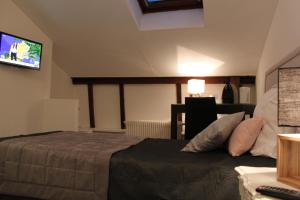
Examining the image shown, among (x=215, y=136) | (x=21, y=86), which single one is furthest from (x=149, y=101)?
(x=215, y=136)

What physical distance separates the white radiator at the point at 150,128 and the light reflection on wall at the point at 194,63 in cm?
96

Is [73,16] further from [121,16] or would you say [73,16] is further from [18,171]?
[18,171]

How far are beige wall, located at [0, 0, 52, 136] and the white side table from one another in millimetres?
3339

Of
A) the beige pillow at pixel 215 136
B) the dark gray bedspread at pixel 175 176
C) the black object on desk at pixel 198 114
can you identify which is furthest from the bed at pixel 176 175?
the black object on desk at pixel 198 114

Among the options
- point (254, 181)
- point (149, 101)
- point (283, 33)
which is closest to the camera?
point (254, 181)

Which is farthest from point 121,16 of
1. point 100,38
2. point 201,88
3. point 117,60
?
point 201,88

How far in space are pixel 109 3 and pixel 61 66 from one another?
2.02 metres

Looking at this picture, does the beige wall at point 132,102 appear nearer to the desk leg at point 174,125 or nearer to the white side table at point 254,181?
the desk leg at point 174,125

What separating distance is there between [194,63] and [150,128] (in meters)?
1.38

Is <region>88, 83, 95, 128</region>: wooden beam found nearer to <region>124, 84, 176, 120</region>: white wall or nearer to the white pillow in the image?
<region>124, 84, 176, 120</region>: white wall

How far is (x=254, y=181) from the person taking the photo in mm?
1076

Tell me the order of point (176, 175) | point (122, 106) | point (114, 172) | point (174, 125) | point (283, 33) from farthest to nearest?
point (122, 106), point (174, 125), point (283, 33), point (114, 172), point (176, 175)

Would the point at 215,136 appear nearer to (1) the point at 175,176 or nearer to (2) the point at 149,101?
(1) the point at 175,176

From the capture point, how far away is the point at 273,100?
6.56ft
